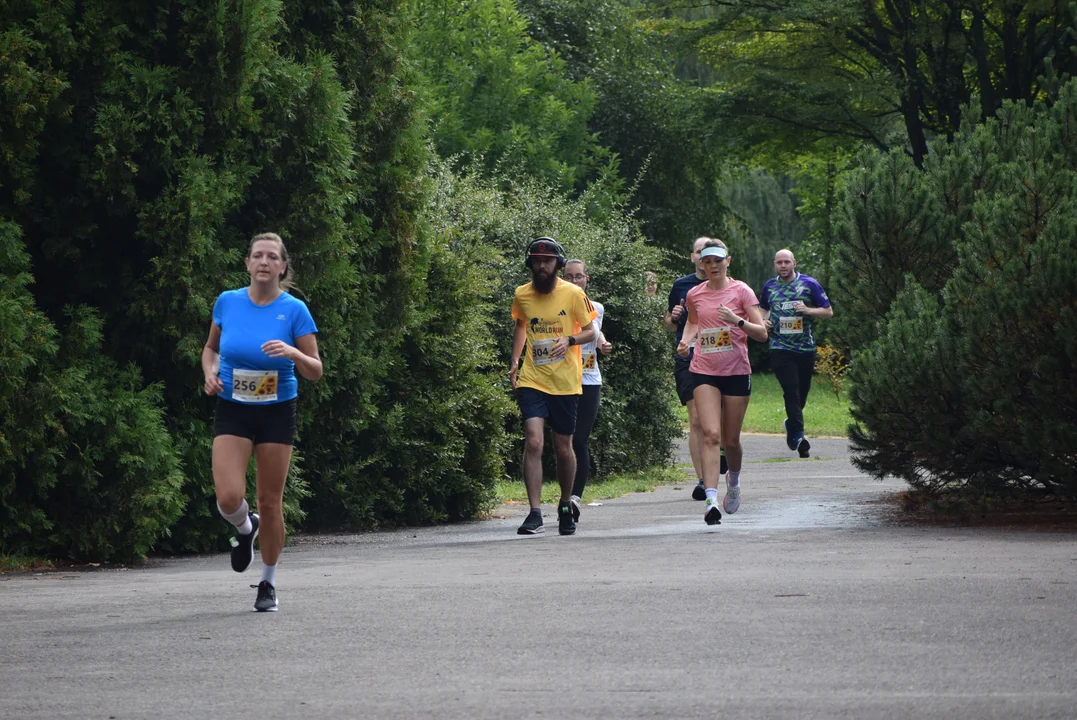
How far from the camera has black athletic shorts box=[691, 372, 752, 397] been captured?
490 inches

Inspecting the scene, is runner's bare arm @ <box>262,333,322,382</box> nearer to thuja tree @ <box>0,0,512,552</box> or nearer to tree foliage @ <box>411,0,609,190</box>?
thuja tree @ <box>0,0,512,552</box>

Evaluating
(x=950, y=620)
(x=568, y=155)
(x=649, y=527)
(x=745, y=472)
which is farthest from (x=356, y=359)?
(x=568, y=155)

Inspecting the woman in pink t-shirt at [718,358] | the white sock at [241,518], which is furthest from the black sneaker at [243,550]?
the woman in pink t-shirt at [718,358]

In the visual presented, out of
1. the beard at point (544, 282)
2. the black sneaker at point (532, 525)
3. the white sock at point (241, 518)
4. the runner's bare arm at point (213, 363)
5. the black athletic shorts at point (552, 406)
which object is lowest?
the black sneaker at point (532, 525)

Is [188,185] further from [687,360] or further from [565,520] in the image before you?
[687,360]

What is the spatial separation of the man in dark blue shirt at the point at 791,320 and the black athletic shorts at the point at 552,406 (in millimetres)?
5103

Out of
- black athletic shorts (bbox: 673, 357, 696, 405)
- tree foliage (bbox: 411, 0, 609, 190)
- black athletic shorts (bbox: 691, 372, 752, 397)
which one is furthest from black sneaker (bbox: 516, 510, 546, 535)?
tree foliage (bbox: 411, 0, 609, 190)

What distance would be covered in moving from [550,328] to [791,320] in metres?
5.46

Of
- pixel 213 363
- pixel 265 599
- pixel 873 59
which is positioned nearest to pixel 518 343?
pixel 213 363

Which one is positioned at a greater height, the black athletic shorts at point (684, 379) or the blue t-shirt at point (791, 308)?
the blue t-shirt at point (791, 308)

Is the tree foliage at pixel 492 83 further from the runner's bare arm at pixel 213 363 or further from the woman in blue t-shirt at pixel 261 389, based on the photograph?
the woman in blue t-shirt at pixel 261 389

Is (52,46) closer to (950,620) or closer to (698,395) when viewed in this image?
(698,395)

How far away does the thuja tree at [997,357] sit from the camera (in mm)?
10562

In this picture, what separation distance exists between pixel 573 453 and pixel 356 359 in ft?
5.71
